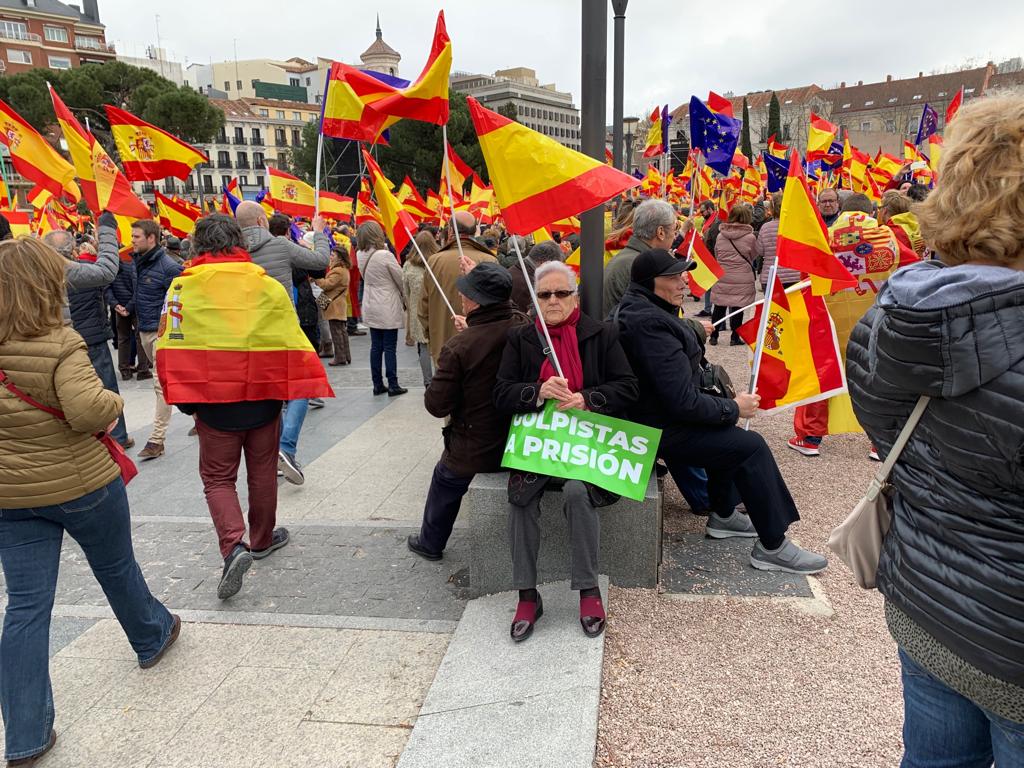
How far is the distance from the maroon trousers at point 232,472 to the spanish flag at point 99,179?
2.97 meters

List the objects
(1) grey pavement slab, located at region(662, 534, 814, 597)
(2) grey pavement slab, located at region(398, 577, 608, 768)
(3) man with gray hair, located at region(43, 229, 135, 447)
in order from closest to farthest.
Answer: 1. (2) grey pavement slab, located at region(398, 577, 608, 768)
2. (1) grey pavement slab, located at region(662, 534, 814, 597)
3. (3) man with gray hair, located at region(43, 229, 135, 447)

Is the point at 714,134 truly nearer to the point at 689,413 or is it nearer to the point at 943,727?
the point at 689,413

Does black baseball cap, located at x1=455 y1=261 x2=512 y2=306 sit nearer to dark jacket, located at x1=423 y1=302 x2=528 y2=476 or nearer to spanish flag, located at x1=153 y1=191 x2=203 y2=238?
dark jacket, located at x1=423 y1=302 x2=528 y2=476

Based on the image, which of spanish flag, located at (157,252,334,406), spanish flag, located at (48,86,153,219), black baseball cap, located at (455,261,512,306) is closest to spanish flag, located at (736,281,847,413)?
black baseball cap, located at (455,261,512,306)

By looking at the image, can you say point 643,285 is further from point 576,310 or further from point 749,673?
point 749,673

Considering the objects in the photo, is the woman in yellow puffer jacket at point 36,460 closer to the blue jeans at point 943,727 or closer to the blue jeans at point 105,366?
the blue jeans at point 943,727

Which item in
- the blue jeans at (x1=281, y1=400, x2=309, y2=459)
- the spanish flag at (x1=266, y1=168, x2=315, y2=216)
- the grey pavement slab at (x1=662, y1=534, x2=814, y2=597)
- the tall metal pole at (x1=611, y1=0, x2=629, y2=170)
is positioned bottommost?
the grey pavement slab at (x1=662, y1=534, x2=814, y2=597)

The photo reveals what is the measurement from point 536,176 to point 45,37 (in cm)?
9463

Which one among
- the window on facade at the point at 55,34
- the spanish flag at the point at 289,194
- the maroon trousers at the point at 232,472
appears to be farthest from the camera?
the window on facade at the point at 55,34

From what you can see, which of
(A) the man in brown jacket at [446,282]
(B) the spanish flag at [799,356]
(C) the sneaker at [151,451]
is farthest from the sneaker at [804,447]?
(C) the sneaker at [151,451]

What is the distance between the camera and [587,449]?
3.35 m

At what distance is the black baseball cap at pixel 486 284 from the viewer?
3762mm

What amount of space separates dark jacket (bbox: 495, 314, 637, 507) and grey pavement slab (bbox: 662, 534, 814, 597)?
0.64 m

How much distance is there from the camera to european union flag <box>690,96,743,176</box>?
27.2 feet
